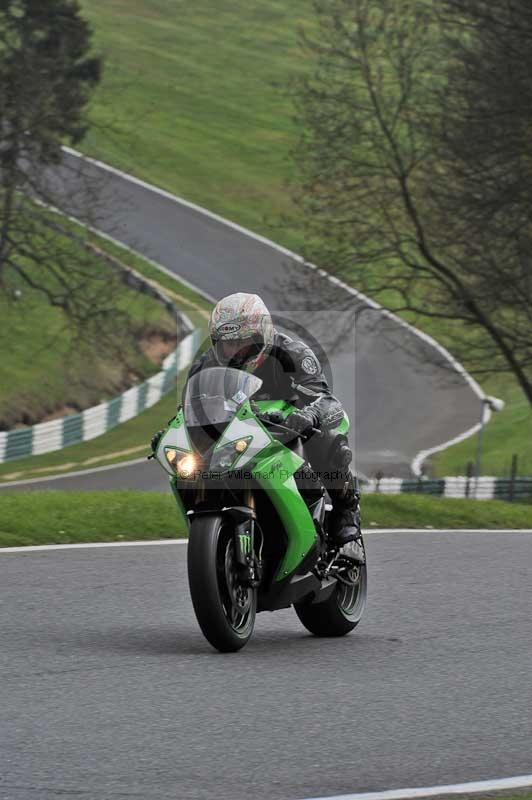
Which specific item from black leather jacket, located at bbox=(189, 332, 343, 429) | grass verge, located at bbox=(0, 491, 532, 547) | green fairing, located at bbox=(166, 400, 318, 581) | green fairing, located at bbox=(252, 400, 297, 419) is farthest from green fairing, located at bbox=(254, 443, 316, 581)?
grass verge, located at bbox=(0, 491, 532, 547)

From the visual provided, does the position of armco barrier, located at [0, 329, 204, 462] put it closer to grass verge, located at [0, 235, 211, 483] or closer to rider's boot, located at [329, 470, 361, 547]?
grass verge, located at [0, 235, 211, 483]

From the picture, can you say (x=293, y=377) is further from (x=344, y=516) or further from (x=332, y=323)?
(x=332, y=323)

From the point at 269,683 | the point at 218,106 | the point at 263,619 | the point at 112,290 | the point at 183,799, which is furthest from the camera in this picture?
the point at 218,106

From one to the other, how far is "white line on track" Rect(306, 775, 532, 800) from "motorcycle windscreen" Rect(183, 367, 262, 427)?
89.8 inches

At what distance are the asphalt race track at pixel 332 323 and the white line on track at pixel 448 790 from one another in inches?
817

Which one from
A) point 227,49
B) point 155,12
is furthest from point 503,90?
point 155,12

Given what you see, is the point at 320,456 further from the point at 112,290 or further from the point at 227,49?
the point at 227,49

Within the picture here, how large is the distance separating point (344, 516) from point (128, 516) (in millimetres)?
4042

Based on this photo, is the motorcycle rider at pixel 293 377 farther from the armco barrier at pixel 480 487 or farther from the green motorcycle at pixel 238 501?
the armco barrier at pixel 480 487

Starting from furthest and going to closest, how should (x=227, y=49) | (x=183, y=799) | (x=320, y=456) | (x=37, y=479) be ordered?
(x=227, y=49)
(x=37, y=479)
(x=320, y=456)
(x=183, y=799)

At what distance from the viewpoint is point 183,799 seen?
4.63m

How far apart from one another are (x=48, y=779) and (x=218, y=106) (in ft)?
242

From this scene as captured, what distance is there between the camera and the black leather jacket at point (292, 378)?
7.23 m

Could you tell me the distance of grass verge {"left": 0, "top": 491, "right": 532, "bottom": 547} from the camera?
34.7 ft
